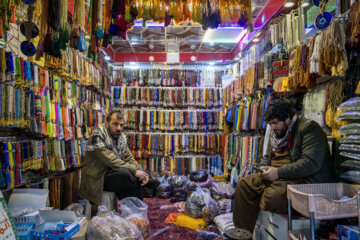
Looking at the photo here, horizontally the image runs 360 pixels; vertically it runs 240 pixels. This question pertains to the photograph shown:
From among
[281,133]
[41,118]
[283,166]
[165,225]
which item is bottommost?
[165,225]

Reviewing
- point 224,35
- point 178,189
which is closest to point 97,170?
point 178,189

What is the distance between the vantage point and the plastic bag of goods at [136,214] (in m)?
2.61

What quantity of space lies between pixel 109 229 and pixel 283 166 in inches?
58.7

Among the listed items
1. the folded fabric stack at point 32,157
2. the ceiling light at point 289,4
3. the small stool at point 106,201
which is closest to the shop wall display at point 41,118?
the folded fabric stack at point 32,157

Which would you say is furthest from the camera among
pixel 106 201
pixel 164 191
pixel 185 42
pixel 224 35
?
pixel 185 42

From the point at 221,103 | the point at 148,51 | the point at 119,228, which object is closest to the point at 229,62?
the point at 221,103

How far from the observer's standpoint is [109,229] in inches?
82.8

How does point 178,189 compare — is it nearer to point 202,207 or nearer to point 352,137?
point 202,207

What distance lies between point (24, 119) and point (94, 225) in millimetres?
1441

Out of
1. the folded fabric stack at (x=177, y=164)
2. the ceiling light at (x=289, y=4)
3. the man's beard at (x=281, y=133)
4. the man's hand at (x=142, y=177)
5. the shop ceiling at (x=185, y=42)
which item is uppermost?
the shop ceiling at (x=185, y=42)

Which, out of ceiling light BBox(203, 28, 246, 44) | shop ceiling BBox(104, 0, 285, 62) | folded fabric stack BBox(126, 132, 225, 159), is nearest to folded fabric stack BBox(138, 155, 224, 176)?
folded fabric stack BBox(126, 132, 225, 159)

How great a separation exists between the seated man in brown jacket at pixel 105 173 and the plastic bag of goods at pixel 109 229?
2.64ft

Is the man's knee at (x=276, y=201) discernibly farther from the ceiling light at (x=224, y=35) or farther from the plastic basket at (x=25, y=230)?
the ceiling light at (x=224, y=35)

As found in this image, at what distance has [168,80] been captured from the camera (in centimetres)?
719
